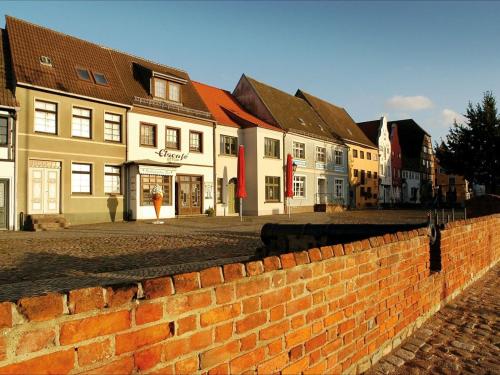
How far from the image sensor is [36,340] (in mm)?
1388

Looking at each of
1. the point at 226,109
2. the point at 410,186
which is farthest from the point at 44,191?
the point at 410,186

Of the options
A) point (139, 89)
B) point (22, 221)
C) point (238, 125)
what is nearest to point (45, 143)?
point (22, 221)

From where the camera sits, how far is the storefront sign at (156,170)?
66.9 ft

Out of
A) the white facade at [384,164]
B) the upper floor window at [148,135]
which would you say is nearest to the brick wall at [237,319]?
the upper floor window at [148,135]

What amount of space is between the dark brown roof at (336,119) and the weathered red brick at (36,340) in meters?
38.0

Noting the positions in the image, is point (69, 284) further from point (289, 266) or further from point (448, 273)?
point (448, 273)

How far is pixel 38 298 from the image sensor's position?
55.2 inches

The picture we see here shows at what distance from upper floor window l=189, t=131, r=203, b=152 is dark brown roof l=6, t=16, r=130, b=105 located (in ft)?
15.8

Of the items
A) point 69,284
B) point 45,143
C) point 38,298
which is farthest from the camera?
point 45,143

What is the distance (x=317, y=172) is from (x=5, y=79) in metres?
23.8

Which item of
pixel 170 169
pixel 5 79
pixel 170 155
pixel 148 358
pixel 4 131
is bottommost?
pixel 148 358

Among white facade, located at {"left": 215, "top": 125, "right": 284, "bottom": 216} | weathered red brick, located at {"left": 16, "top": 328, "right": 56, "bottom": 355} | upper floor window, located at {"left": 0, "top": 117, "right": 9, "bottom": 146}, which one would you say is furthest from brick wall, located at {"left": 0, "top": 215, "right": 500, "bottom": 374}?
white facade, located at {"left": 215, "top": 125, "right": 284, "bottom": 216}

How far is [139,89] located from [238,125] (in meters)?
7.74

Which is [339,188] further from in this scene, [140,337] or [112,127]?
[140,337]
